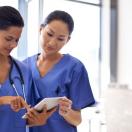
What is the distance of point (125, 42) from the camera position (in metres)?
2.66

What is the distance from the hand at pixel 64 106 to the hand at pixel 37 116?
37 mm

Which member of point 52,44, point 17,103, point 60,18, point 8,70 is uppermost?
point 60,18

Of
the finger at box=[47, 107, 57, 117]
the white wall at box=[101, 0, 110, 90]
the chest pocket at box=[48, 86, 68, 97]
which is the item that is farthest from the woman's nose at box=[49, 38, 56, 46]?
the white wall at box=[101, 0, 110, 90]

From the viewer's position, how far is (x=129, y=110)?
8.14 feet

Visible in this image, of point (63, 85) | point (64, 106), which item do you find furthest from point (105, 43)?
point (64, 106)

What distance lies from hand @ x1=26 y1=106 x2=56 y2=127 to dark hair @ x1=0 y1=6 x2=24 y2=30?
0.36 meters

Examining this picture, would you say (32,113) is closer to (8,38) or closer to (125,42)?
(8,38)

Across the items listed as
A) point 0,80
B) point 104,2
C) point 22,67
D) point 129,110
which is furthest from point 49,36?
point 104,2

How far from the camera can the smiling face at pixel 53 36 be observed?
1.49 m

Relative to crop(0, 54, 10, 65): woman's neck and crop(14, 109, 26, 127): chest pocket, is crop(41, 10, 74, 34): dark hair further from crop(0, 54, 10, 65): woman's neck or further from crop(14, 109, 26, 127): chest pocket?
crop(14, 109, 26, 127): chest pocket

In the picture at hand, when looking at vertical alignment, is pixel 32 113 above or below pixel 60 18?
below

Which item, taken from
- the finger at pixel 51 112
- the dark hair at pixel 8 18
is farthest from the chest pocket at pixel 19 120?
the dark hair at pixel 8 18

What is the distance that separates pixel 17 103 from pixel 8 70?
186mm

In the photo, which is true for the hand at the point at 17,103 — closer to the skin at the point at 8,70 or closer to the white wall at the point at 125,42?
the skin at the point at 8,70
